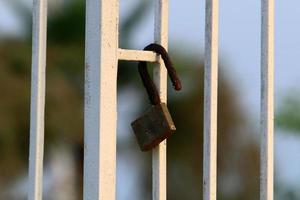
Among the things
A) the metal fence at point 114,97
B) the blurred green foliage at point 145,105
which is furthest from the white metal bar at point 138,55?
the blurred green foliage at point 145,105

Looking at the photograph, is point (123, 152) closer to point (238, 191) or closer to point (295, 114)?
point (238, 191)

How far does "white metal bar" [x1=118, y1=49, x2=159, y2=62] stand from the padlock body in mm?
83

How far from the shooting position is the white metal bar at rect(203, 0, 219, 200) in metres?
1.09

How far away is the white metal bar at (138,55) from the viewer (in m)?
1.13

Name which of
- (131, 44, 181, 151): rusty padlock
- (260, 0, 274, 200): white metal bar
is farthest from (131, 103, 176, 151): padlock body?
(260, 0, 274, 200): white metal bar

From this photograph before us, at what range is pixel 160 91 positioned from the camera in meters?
1.16

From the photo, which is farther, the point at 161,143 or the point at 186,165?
the point at 186,165

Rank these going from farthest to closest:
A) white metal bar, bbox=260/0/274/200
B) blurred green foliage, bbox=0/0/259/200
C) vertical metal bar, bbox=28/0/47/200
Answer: blurred green foliage, bbox=0/0/259/200 < vertical metal bar, bbox=28/0/47/200 < white metal bar, bbox=260/0/274/200

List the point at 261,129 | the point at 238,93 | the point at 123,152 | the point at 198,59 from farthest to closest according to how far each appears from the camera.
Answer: the point at 123,152 < the point at 198,59 < the point at 238,93 < the point at 261,129

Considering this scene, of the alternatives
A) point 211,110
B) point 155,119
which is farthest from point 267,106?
point 155,119

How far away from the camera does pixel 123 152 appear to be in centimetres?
145

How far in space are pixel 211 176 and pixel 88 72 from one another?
271 mm

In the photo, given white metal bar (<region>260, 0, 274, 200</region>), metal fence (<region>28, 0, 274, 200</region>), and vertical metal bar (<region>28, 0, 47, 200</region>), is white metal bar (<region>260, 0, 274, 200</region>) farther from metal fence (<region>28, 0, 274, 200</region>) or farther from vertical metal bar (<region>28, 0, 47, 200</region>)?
vertical metal bar (<region>28, 0, 47, 200</region>)

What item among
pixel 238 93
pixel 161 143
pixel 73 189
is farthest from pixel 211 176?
pixel 73 189
